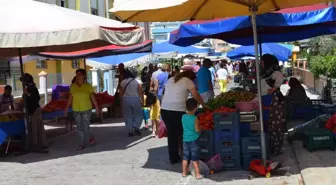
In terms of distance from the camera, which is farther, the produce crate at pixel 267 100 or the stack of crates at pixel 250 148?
the produce crate at pixel 267 100

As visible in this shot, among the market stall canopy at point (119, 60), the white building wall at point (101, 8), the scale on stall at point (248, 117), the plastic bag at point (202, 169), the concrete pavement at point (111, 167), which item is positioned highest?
the white building wall at point (101, 8)

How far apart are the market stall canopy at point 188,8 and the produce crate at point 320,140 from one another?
6.73 feet

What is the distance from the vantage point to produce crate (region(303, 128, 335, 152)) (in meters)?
7.45

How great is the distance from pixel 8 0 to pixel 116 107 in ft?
20.8

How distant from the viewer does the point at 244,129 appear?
7.21m

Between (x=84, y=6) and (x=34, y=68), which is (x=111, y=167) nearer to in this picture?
(x=34, y=68)

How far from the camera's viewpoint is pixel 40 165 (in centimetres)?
827

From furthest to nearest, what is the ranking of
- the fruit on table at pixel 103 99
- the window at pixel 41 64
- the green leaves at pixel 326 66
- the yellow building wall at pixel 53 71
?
the window at pixel 41 64 → the yellow building wall at pixel 53 71 → the green leaves at pixel 326 66 → the fruit on table at pixel 103 99

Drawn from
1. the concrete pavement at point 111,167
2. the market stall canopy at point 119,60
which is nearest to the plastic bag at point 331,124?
the concrete pavement at point 111,167

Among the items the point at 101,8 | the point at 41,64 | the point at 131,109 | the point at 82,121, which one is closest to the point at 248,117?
the point at 82,121

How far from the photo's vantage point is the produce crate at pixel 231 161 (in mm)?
6945

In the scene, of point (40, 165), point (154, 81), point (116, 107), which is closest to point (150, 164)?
point (40, 165)

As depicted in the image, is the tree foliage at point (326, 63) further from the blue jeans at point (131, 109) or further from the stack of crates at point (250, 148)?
the stack of crates at point (250, 148)

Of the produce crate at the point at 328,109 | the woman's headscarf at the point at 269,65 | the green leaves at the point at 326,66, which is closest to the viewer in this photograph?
the woman's headscarf at the point at 269,65
